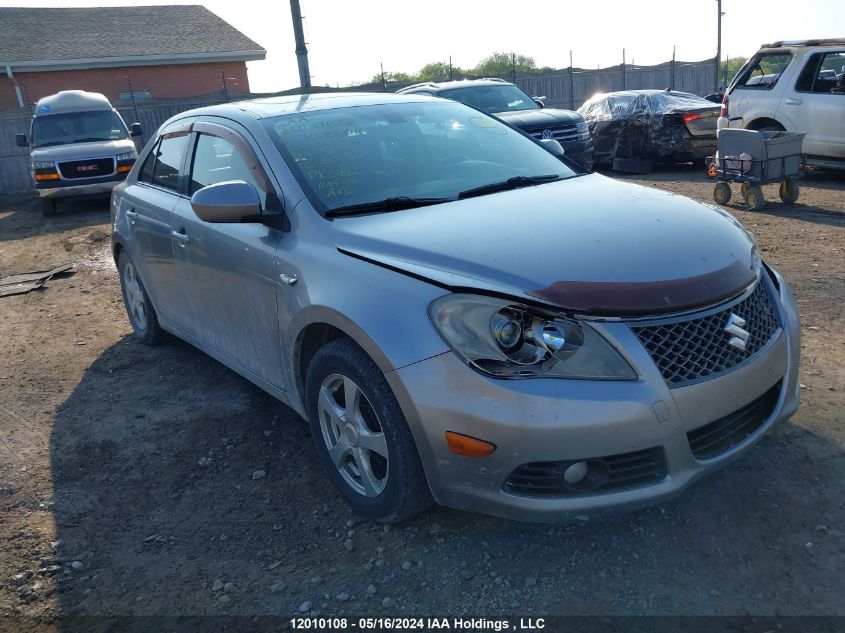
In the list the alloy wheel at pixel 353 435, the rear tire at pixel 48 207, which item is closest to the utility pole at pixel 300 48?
the rear tire at pixel 48 207

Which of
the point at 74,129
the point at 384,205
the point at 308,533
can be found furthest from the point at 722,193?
the point at 74,129

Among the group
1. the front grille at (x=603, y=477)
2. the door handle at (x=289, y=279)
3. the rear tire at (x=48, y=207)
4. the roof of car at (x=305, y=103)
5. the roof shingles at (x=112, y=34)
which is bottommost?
the rear tire at (x=48, y=207)

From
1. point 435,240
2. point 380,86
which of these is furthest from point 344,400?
point 380,86

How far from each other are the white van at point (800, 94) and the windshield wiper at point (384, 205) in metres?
8.71

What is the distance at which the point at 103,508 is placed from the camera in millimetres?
3582

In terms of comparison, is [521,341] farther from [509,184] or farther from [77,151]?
[77,151]

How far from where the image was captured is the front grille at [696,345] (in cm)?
255

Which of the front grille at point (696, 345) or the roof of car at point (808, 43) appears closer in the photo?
the front grille at point (696, 345)

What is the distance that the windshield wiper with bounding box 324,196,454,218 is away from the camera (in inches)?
132

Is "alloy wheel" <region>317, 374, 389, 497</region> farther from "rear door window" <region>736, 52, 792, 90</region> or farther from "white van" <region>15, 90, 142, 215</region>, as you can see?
"white van" <region>15, 90, 142, 215</region>

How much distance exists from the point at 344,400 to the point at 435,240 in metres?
0.79

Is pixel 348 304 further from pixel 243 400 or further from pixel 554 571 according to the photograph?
pixel 243 400

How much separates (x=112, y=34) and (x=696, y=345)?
31.2 meters

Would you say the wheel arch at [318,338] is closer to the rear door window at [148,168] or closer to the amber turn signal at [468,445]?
the amber turn signal at [468,445]
